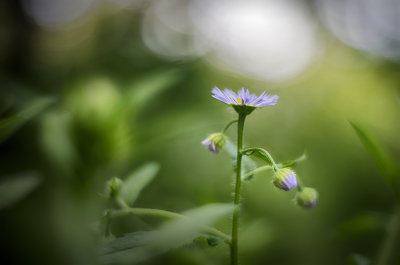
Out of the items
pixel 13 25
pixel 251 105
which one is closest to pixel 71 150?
pixel 251 105

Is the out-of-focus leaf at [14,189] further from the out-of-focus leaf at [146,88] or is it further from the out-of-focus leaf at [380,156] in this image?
the out-of-focus leaf at [380,156]

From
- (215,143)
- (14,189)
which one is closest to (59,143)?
(14,189)

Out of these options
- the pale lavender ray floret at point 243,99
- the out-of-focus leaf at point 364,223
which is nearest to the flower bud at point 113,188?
the pale lavender ray floret at point 243,99

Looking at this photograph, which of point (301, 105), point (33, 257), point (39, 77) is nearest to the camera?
point (33, 257)

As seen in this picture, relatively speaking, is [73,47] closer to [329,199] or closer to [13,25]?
[13,25]

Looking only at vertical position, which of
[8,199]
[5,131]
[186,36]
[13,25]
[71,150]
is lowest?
A: [8,199]

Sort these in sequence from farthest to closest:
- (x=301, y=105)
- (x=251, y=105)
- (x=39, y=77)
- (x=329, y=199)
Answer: (x=301, y=105) < (x=39, y=77) < (x=329, y=199) < (x=251, y=105)

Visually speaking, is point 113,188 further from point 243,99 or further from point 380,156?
point 380,156

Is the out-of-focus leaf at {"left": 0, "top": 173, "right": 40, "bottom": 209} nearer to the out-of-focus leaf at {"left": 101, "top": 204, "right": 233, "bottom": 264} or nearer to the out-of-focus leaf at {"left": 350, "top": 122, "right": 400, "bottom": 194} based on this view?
the out-of-focus leaf at {"left": 101, "top": 204, "right": 233, "bottom": 264}
